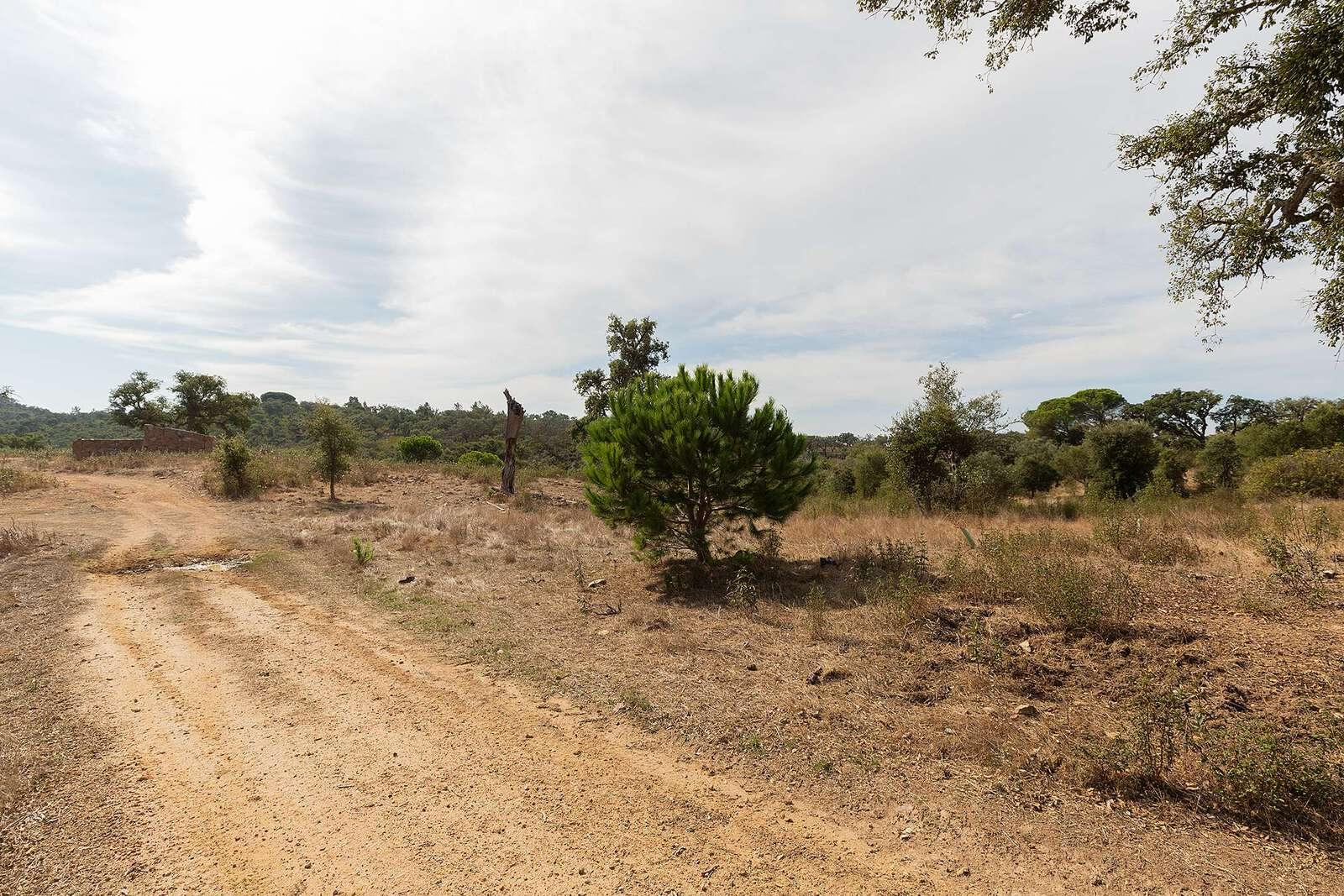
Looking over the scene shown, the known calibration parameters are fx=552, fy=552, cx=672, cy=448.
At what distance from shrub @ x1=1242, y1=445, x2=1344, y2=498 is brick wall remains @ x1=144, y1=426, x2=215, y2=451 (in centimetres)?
4983

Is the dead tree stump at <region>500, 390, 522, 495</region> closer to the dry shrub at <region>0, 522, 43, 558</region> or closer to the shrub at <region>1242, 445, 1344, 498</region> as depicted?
the dry shrub at <region>0, 522, 43, 558</region>

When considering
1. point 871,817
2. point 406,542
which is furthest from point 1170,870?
point 406,542

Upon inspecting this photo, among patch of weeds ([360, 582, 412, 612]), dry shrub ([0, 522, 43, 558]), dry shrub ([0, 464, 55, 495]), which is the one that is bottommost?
patch of weeds ([360, 582, 412, 612])

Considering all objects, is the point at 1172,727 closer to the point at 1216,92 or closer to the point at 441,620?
the point at 1216,92

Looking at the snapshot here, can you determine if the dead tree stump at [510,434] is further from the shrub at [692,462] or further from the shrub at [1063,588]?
the shrub at [1063,588]

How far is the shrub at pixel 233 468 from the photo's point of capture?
70.9 feet

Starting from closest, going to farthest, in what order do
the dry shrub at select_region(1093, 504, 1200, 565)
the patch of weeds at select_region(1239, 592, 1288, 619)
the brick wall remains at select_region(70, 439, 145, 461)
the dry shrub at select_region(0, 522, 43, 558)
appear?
the patch of weeds at select_region(1239, 592, 1288, 619)
the dry shrub at select_region(1093, 504, 1200, 565)
the dry shrub at select_region(0, 522, 43, 558)
the brick wall remains at select_region(70, 439, 145, 461)

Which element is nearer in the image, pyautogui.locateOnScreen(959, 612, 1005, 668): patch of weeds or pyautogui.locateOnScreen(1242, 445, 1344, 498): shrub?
pyautogui.locateOnScreen(959, 612, 1005, 668): patch of weeds

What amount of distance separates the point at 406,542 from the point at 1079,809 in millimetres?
13354

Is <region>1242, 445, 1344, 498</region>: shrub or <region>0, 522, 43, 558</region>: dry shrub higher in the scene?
<region>1242, 445, 1344, 498</region>: shrub

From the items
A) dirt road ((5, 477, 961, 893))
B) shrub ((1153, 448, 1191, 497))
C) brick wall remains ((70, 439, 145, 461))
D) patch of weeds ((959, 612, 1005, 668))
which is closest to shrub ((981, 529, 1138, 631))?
patch of weeds ((959, 612, 1005, 668))

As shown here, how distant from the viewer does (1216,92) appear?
6711 mm

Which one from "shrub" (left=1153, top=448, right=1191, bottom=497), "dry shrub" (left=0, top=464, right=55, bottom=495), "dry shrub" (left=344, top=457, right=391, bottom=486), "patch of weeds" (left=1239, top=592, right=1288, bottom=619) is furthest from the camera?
"dry shrub" (left=344, top=457, right=391, bottom=486)

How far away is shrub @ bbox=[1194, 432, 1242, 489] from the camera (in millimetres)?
23078
